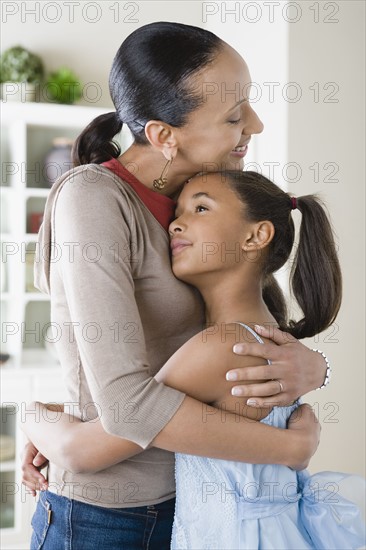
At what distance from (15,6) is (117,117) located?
96.2 inches

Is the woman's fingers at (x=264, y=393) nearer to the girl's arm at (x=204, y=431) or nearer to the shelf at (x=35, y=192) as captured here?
the girl's arm at (x=204, y=431)

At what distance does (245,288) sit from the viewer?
1276 mm

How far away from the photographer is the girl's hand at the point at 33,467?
50.7 inches

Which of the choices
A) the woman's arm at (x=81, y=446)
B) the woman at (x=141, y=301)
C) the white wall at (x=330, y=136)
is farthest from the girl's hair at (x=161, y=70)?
the white wall at (x=330, y=136)

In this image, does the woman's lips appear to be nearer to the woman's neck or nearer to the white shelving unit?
the woman's neck

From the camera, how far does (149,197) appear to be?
1.19 metres

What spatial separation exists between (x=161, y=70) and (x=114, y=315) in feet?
1.39

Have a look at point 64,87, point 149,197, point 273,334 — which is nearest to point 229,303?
point 273,334

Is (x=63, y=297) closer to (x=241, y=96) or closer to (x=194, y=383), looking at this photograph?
(x=194, y=383)

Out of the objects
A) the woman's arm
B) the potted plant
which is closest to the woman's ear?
the woman's arm

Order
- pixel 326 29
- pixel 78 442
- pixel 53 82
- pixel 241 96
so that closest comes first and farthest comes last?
1. pixel 78 442
2. pixel 241 96
3. pixel 326 29
4. pixel 53 82

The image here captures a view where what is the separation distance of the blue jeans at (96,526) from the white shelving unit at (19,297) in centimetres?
191

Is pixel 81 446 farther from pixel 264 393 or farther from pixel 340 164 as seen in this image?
pixel 340 164

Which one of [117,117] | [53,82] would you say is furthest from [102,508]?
[53,82]
